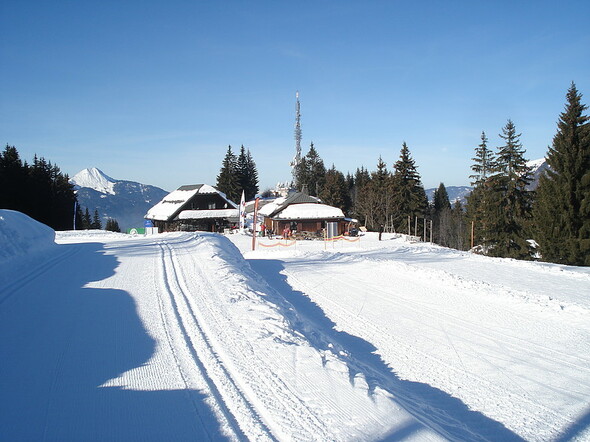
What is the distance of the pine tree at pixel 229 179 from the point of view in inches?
2950

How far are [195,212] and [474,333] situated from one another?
41.8 meters

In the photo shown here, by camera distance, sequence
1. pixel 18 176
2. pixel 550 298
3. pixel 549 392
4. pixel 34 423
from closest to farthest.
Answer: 1. pixel 34 423
2. pixel 549 392
3. pixel 550 298
4. pixel 18 176

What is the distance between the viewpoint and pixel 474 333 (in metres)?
8.65

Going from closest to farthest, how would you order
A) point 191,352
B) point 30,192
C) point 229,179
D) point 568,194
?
point 191,352 < point 568,194 < point 30,192 < point 229,179

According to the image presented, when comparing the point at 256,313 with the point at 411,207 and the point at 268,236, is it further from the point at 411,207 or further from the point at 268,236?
the point at 411,207

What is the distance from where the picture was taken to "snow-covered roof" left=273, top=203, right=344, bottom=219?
43.7m

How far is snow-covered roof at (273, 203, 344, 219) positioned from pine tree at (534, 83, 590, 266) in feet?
70.4

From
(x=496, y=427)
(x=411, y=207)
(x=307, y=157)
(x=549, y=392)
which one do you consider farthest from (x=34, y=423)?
(x=307, y=157)

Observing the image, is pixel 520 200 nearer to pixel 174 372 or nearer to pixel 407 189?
pixel 407 189

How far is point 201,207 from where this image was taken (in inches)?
Result: 1889

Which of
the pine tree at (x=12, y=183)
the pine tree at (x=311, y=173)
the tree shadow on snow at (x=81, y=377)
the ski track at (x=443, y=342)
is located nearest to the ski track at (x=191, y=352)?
the tree shadow on snow at (x=81, y=377)

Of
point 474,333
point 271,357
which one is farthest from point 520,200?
point 271,357

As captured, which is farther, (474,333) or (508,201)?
(508,201)

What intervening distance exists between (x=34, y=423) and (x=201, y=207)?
4522 cm
